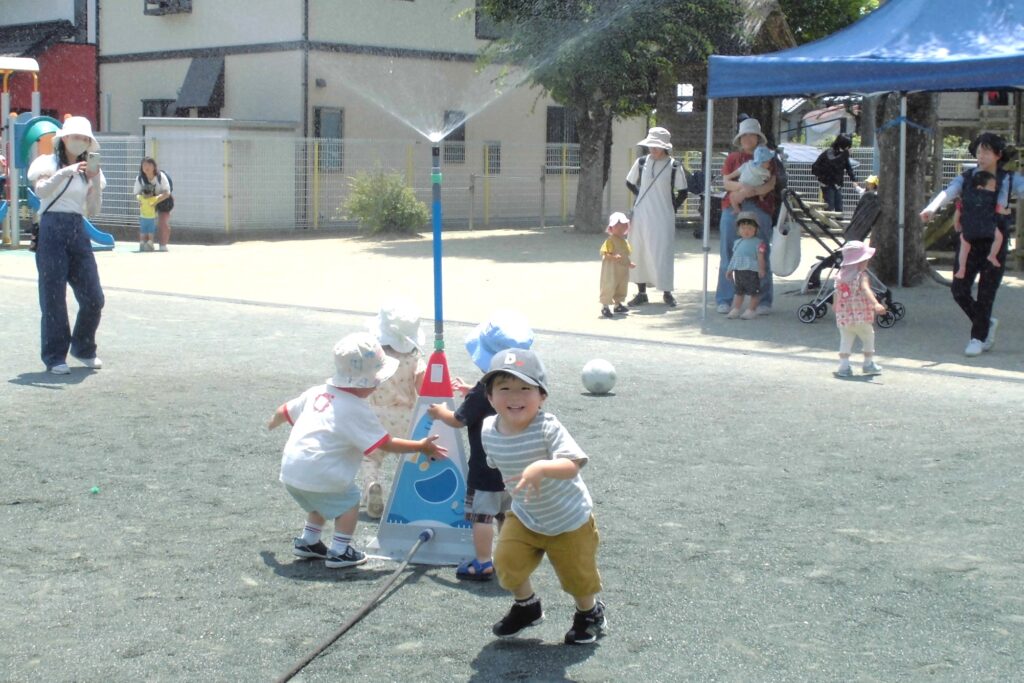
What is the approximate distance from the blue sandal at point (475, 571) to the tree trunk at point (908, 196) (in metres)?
11.3

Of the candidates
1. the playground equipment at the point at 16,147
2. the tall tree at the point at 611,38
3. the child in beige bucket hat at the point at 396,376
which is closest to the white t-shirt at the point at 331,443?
the child in beige bucket hat at the point at 396,376

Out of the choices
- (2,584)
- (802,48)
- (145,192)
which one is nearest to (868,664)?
(2,584)

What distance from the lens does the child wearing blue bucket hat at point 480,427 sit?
5.00m

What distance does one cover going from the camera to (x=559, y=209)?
99.5 ft

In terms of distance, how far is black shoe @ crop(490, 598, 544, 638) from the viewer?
439 centimetres

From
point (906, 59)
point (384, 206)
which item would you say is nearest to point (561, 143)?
point (384, 206)

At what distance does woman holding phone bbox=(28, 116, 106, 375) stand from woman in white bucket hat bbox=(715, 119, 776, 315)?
6127mm

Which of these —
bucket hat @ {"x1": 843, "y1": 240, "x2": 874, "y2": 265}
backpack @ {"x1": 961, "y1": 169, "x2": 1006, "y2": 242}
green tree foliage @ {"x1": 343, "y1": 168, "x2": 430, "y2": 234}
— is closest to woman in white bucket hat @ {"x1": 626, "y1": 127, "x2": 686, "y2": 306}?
backpack @ {"x1": 961, "y1": 169, "x2": 1006, "y2": 242}

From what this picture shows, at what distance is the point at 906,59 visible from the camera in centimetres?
1116

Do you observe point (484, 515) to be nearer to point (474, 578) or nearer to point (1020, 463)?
point (474, 578)

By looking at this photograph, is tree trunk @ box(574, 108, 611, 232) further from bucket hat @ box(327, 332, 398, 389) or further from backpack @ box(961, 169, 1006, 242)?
bucket hat @ box(327, 332, 398, 389)

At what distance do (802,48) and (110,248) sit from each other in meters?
13.7

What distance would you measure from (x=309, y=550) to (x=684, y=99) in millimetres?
21234

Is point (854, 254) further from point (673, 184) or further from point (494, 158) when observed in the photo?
point (494, 158)
